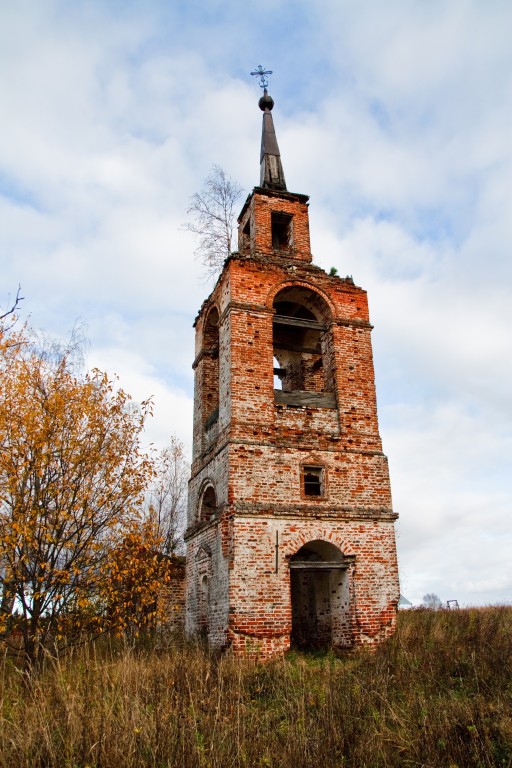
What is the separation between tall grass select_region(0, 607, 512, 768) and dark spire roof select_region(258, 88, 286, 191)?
36.6 ft

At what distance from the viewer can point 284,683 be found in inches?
275

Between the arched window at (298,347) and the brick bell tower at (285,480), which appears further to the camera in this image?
the arched window at (298,347)

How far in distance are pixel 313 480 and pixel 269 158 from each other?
8890mm

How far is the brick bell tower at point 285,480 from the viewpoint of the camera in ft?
31.7

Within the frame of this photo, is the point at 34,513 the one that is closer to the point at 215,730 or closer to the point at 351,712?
the point at 215,730

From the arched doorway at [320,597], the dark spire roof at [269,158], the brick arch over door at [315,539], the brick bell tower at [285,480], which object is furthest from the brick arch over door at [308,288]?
the arched doorway at [320,597]

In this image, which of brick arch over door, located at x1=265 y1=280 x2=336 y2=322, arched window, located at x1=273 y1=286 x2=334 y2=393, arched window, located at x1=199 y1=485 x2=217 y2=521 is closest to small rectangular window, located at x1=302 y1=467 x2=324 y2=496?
arched window, located at x1=199 y1=485 x2=217 y2=521

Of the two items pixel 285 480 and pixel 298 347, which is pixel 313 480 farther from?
pixel 298 347

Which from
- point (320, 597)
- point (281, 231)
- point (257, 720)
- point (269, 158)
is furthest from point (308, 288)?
point (257, 720)

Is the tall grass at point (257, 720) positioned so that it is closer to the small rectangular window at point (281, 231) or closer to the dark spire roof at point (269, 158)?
the small rectangular window at point (281, 231)

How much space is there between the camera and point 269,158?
49.3ft

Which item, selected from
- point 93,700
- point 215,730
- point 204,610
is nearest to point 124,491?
point 93,700

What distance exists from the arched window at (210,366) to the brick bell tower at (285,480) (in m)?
0.06

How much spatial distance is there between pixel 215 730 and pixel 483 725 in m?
2.26
